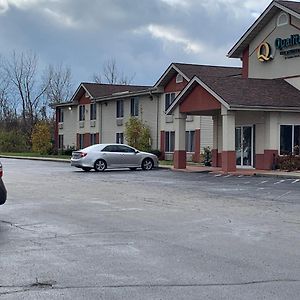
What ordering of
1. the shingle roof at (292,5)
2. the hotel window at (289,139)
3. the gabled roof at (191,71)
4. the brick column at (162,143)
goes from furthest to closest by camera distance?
the brick column at (162,143)
the gabled roof at (191,71)
the shingle roof at (292,5)
the hotel window at (289,139)

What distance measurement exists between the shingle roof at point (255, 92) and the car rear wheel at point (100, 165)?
20.8 ft

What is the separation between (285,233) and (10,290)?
5.56 m

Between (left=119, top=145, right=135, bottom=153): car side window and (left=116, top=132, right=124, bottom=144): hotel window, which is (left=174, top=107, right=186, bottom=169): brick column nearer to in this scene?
(left=119, top=145, right=135, bottom=153): car side window

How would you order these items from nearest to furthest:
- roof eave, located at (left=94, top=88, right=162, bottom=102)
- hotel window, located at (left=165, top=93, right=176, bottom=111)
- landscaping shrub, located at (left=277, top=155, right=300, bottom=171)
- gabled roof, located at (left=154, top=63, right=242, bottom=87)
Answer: landscaping shrub, located at (left=277, top=155, right=300, bottom=171) < gabled roof, located at (left=154, top=63, right=242, bottom=87) < hotel window, located at (left=165, top=93, right=176, bottom=111) < roof eave, located at (left=94, top=88, right=162, bottom=102)

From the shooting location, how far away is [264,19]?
3222 centimetres

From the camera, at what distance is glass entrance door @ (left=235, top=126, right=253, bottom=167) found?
3100 cm

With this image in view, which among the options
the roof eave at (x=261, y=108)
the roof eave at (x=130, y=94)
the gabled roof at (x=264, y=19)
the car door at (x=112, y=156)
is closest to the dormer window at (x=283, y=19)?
the gabled roof at (x=264, y=19)

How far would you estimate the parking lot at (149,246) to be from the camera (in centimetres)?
683

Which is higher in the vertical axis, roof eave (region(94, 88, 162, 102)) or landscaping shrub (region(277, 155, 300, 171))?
roof eave (region(94, 88, 162, 102))

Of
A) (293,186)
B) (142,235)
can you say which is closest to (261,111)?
(293,186)

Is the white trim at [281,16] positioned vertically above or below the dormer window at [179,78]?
above

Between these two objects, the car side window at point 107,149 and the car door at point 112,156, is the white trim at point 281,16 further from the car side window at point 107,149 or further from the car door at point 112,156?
the car side window at point 107,149

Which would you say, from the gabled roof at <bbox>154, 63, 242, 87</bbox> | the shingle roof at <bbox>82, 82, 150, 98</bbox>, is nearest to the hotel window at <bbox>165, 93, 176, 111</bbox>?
the gabled roof at <bbox>154, 63, 242, 87</bbox>

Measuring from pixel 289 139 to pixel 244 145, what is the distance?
2.56 metres
